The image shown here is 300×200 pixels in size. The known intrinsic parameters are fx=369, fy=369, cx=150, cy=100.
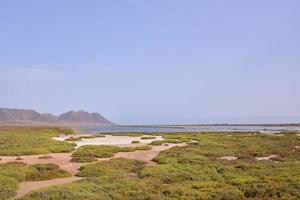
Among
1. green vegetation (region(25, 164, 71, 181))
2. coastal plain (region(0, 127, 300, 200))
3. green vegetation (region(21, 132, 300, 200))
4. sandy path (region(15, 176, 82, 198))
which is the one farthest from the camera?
green vegetation (region(25, 164, 71, 181))

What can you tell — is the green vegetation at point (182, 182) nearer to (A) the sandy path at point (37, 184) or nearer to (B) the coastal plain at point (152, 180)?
(B) the coastal plain at point (152, 180)

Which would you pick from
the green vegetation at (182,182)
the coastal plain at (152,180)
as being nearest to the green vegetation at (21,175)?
the coastal plain at (152,180)

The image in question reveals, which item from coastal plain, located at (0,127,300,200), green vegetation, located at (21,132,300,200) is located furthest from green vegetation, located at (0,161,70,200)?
green vegetation, located at (21,132,300,200)

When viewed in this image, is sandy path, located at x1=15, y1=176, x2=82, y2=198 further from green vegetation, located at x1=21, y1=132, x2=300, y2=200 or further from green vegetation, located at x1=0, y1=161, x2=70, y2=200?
green vegetation, located at x1=21, y1=132, x2=300, y2=200

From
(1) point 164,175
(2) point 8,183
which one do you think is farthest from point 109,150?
(2) point 8,183

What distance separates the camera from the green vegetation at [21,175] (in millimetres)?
18016

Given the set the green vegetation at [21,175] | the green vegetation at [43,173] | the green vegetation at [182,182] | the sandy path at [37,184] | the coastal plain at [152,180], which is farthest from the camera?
the green vegetation at [43,173]

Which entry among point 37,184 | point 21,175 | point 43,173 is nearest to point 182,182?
point 37,184

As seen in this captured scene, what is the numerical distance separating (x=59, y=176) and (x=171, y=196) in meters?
8.76

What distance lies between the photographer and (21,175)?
2208 cm

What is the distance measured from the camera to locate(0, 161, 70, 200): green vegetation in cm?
1802

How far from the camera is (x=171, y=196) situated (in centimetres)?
1734

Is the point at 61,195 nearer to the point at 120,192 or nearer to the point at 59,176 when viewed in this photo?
the point at 120,192

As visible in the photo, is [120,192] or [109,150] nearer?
[120,192]
